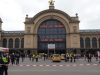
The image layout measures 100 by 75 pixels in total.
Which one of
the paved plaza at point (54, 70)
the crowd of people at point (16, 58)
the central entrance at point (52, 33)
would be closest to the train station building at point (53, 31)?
the central entrance at point (52, 33)

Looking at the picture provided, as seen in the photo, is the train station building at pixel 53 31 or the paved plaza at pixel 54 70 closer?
the paved plaza at pixel 54 70

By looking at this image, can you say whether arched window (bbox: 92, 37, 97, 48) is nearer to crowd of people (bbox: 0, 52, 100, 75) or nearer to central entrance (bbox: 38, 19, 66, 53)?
central entrance (bbox: 38, 19, 66, 53)

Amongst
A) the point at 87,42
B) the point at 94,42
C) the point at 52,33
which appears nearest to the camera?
the point at 52,33

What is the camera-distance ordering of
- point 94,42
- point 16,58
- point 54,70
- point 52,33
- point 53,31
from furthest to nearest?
point 94,42
point 52,33
point 53,31
point 16,58
point 54,70

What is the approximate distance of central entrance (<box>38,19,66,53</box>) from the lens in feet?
286

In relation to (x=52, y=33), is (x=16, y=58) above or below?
below

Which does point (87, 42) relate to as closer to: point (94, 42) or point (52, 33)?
point (94, 42)

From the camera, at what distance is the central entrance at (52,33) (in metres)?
87.1

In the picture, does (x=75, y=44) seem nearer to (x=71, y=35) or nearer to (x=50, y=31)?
(x=71, y=35)

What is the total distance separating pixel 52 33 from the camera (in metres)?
87.3

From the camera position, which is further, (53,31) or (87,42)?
(87,42)

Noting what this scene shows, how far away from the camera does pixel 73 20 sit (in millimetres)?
86250

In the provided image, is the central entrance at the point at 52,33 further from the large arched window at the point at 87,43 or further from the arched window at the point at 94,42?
the arched window at the point at 94,42

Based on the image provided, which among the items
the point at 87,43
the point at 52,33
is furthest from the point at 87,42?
the point at 52,33
